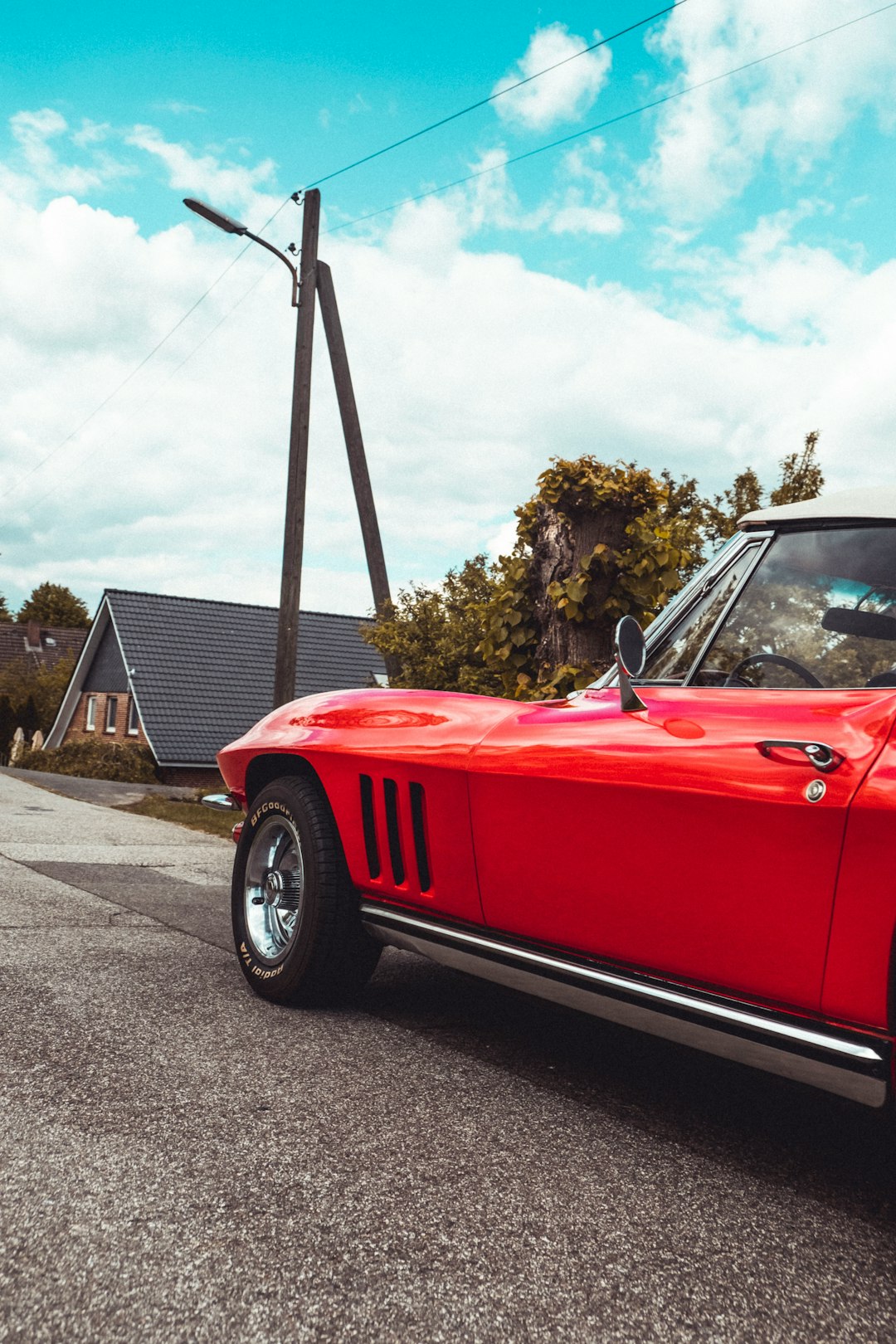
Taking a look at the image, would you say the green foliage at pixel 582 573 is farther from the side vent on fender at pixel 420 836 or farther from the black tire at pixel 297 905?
the side vent on fender at pixel 420 836

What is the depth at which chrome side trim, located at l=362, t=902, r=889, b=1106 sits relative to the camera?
2.22 m

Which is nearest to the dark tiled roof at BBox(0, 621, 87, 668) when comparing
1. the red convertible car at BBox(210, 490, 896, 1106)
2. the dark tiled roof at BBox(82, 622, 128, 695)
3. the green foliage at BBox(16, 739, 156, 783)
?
the dark tiled roof at BBox(82, 622, 128, 695)

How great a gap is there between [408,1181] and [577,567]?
530cm

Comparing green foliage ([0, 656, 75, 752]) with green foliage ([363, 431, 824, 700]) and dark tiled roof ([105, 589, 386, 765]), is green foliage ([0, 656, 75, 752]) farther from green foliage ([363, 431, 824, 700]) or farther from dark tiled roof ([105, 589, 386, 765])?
green foliage ([363, 431, 824, 700])

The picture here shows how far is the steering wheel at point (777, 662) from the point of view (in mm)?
2779

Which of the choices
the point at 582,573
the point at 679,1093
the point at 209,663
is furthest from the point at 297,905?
the point at 209,663

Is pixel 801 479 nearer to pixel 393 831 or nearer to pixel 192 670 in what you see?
pixel 393 831

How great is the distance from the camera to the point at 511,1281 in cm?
206

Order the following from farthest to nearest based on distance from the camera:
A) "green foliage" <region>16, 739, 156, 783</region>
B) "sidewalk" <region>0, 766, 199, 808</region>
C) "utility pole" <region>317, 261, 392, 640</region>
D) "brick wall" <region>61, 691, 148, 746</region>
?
"brick wall" <region>61, 691, 148, 746</region> < "green foliage" <region>16, 739, 156, 783</region> < "sidewalk" <region>0, 766, 199, 808</region> < "utility pole" <region>317, 261, 392, 640</region>

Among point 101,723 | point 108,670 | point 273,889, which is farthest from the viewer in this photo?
point 101,723

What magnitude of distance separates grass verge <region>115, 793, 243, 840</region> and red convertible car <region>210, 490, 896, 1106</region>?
7.53m

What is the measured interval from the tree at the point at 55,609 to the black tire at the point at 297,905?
86139 millimetres

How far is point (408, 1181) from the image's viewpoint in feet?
8.12

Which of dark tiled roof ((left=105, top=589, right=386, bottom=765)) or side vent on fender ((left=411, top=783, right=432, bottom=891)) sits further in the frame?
dark tiled roof ((left=105, top=589, right=386, bottom=765))
